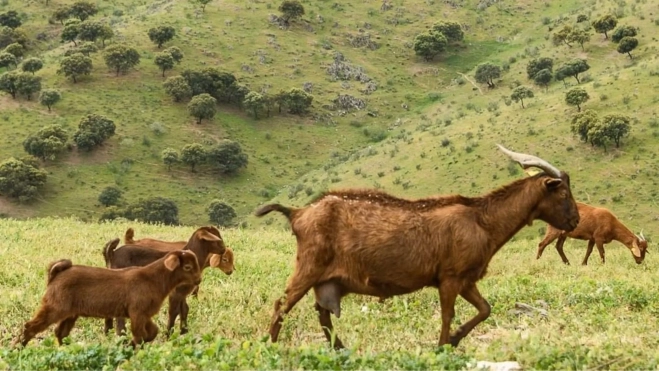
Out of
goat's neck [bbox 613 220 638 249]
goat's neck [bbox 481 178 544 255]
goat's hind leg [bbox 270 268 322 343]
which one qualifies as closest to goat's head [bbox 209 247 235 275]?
goat's hind leg [bbox 270 268 322 343]

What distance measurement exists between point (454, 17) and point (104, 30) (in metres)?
49.0

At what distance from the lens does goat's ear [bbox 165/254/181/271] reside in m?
7.73

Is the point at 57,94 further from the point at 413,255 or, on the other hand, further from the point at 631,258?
the point at 413,255

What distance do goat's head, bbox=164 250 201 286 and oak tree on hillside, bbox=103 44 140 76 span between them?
7136 centimetres

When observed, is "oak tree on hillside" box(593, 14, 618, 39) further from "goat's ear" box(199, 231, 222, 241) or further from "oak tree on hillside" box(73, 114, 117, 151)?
"goat's ear" box(199, 231, 222, 241)

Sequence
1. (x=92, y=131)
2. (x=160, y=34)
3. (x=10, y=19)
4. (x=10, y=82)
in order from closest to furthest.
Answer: (x=92, y=131), (x=10, y=82), (x=160, y=34), (x=10, y=19)

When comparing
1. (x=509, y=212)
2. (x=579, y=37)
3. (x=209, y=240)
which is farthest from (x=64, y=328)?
(x=579, y=37)

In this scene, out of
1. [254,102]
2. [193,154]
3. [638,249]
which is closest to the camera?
[638,249]

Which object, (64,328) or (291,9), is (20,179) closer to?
(291,9)

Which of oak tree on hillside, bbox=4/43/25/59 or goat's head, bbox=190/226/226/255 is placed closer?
goat's head, bbox=190/226/226/255

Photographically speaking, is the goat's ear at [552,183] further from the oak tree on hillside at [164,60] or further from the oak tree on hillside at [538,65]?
the oak tree on hillside at [164,60]

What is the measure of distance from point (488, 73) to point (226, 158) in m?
31.8

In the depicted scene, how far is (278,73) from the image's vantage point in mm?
81750

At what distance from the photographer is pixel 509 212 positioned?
781 centimetres
